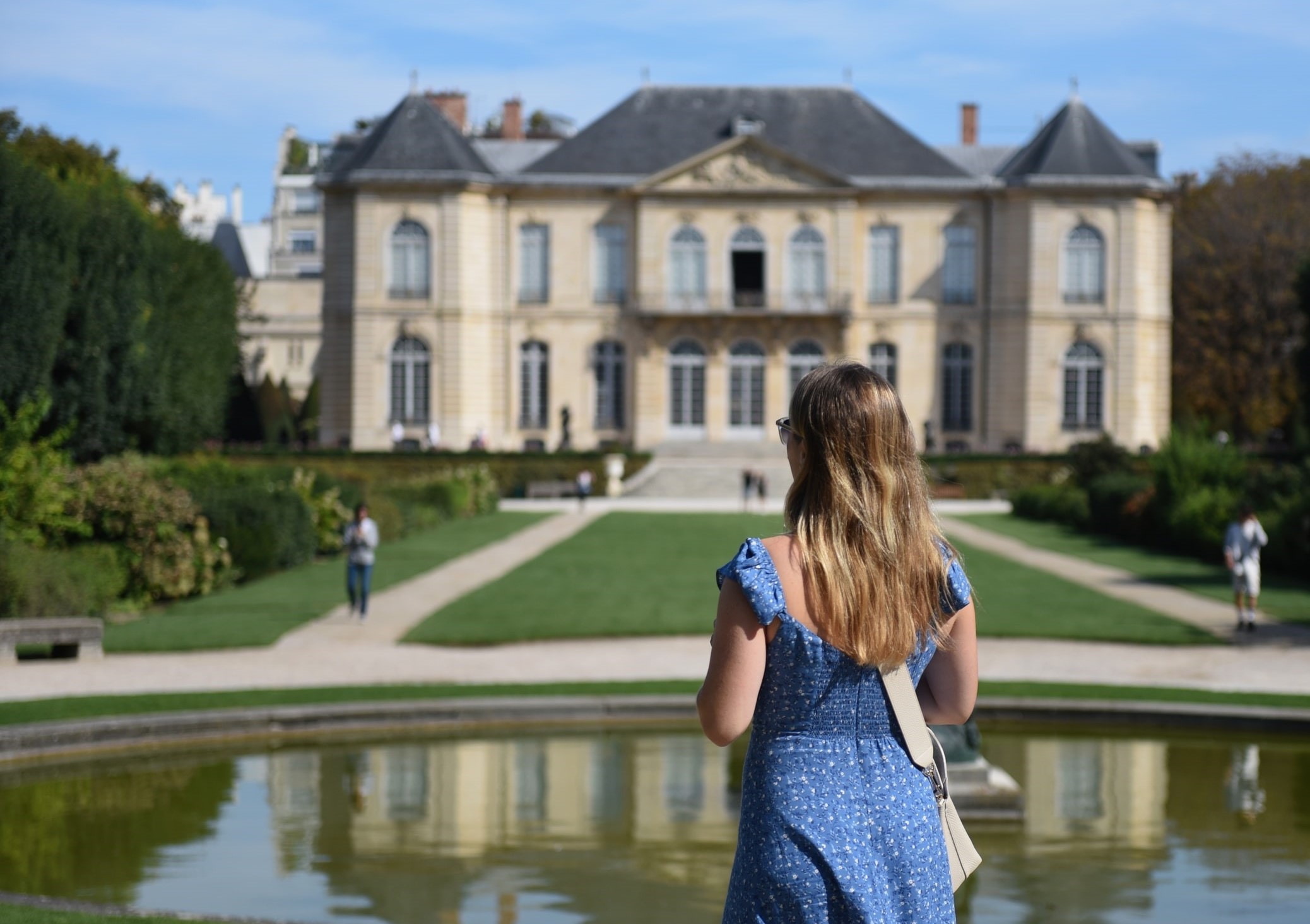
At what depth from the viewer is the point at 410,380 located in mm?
45938

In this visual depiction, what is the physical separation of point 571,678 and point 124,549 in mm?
7267

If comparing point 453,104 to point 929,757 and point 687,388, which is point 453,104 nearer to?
point 687,388

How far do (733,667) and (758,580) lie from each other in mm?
142

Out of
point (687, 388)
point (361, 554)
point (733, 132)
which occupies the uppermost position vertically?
point (733, 132)

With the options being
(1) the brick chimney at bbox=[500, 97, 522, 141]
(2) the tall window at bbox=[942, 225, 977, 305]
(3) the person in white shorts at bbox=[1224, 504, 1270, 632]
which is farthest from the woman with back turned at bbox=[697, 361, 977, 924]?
(1) the brick chimney at bbox=[500, 97, 522, 141]

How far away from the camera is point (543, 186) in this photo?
4647 centimetres

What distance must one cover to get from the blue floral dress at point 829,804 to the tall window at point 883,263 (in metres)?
44.7

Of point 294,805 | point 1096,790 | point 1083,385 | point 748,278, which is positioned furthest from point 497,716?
point 1083,385

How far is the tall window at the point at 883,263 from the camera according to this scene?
153 feet

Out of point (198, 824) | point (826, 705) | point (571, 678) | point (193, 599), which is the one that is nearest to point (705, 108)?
point (193, 599)

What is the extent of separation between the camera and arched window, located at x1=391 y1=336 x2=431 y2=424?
151 ft

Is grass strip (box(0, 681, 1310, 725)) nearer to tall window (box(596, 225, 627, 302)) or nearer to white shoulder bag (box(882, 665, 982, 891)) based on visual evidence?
white shoulder bag (box(882, 665, 982, 891))

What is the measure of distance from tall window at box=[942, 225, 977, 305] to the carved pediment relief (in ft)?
12.0

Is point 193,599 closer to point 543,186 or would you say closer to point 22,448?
point 22,448
